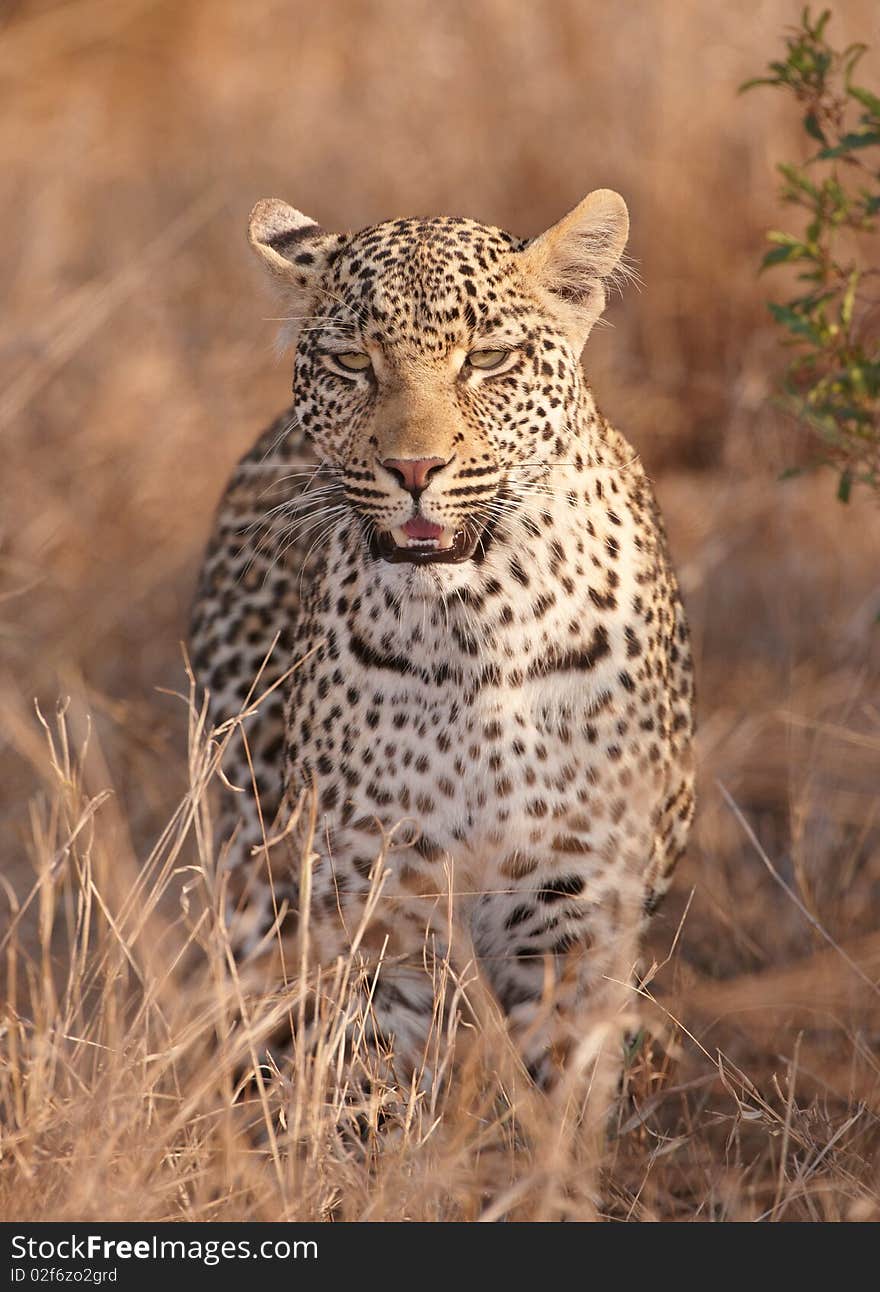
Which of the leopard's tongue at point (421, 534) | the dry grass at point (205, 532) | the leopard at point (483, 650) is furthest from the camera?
the leopard at point (483, 650)

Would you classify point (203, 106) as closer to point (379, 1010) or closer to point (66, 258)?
point (66, 258)

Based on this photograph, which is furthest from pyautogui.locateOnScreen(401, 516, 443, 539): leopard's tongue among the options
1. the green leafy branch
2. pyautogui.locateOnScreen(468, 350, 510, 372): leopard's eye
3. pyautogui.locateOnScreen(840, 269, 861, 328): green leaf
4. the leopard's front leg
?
pyautogui.locateOnScreen(840, 269, 861, 328): green leaf

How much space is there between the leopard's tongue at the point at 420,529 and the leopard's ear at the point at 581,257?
71 cm

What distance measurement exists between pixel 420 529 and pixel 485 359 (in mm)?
461

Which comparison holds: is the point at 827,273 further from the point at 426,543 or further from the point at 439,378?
the point at 426,543

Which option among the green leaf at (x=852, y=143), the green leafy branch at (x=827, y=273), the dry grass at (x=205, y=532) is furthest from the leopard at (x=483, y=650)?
the green leaf at (x=852, y=143)

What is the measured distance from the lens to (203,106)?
11.8 metres

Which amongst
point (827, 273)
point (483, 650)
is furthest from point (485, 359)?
point (827, 273)

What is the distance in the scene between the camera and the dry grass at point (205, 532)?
3.76m

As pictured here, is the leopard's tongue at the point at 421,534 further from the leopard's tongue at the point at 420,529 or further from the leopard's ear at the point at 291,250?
the leopard's ear at the point at 291,250

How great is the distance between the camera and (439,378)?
411cm

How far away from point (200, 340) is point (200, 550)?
189 centimetres

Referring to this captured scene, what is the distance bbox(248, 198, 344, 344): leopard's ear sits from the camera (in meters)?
4.47

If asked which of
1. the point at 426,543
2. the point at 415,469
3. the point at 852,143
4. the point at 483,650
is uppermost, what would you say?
the point at 852,143
